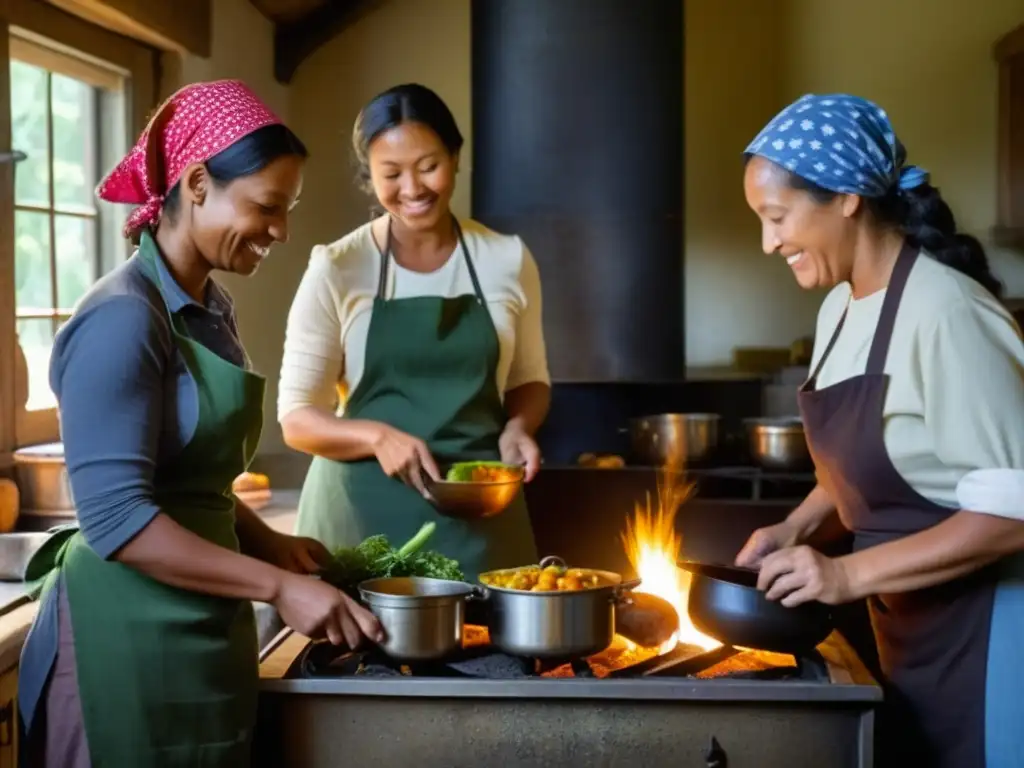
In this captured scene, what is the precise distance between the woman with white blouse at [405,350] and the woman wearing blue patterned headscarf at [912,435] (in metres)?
0.81

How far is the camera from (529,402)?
2637 mm

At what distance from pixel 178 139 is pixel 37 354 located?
6.23 feet

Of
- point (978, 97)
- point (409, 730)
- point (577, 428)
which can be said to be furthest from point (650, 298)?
point (409, 730)

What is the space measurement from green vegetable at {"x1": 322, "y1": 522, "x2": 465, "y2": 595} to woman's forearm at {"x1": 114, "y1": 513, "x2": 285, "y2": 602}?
31 centimetres

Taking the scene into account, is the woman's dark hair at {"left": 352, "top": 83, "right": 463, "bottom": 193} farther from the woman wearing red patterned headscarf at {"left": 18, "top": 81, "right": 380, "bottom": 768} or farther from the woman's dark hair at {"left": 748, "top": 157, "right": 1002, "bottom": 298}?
the woman's dark hair at {"left": 748, "top": 157, "right": 1002, "bottom": 298}

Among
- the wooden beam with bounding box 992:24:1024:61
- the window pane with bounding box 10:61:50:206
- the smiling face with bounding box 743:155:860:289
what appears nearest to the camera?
the smiling face with bounding box 743:155:860:289

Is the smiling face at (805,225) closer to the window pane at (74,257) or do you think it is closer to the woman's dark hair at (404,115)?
the woman's dark hair at (404,115)

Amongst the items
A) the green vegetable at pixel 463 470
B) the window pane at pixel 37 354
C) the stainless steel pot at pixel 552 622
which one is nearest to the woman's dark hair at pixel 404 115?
the green vegetable at pixel 463 470

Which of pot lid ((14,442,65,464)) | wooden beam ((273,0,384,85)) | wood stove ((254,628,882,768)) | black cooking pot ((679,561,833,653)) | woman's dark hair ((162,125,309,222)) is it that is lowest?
wood stove ((254,628,882,768))

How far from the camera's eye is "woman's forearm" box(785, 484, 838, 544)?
6.98ft

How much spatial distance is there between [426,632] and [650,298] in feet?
8.70

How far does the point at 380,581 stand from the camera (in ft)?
5.91

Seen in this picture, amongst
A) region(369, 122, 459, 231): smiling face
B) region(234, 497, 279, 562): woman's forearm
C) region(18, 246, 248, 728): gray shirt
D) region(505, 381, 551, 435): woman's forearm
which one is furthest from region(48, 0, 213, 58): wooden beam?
region(18, 246, 248, 728): gray shirt

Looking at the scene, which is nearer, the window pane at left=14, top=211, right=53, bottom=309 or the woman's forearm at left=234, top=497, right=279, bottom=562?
the woman's forearm at left=234, top=497, right=279, bottom=562
